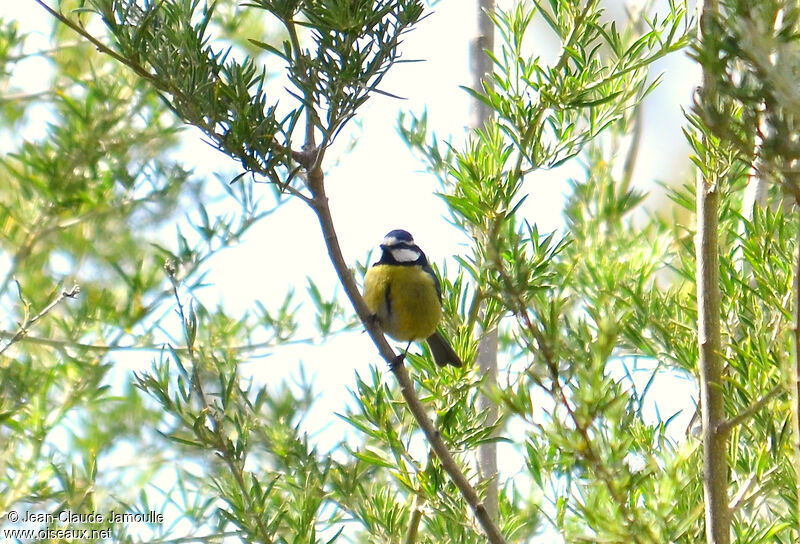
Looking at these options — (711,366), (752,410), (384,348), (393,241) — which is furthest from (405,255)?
(752,410)

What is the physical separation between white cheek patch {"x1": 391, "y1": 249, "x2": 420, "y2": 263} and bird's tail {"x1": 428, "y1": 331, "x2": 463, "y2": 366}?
40 cm

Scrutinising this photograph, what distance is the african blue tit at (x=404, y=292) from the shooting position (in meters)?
3.47

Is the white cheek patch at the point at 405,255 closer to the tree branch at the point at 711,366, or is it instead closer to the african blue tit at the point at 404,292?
the african blue tit at the point at 404,292

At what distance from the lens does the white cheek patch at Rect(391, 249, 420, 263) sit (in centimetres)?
389

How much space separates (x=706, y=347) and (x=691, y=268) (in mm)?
510

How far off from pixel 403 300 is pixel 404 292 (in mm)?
36

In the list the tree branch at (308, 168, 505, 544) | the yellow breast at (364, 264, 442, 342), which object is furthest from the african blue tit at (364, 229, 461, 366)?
the tree branch at (308, 168, 505, 544)

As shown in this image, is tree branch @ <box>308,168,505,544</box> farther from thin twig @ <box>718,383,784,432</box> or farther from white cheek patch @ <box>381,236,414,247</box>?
white cheek patch @ <box>381,236,414,247</box>

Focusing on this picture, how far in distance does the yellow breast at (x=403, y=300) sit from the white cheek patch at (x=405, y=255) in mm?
65

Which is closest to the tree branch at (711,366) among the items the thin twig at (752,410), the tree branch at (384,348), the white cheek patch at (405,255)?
the thin twig at (752,410)

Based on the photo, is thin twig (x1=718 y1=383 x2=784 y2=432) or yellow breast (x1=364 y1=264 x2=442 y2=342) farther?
yellow breast (x1=364 y1=264 x2=442 y2=342)

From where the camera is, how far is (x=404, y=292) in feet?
11.9

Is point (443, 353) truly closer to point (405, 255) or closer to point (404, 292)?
point (404, 292)

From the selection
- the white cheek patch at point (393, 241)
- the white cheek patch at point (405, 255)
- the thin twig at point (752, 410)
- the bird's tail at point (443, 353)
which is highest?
the white cheek patch at point (393, 241)
